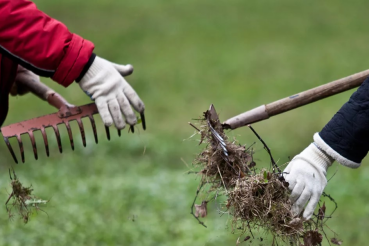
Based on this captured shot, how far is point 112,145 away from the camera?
908 cm

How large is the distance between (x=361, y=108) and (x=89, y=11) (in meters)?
15.6

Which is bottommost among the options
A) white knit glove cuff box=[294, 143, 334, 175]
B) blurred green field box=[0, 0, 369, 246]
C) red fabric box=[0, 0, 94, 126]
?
blurred green field box=[0, 0, 369, 246]

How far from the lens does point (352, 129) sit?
338 cm

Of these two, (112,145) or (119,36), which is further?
(119,36)

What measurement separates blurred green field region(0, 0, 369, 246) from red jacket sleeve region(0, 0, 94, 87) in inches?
38.3

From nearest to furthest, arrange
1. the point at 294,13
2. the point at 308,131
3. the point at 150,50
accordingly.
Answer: the point at 308,131, the point at 150,50, the point at 294,13

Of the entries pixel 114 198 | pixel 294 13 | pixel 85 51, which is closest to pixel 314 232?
pixel 85 51

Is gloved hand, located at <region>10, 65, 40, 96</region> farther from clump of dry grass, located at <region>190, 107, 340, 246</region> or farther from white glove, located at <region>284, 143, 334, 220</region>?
white glove, located at <region>284, 143, 334, 220</region>

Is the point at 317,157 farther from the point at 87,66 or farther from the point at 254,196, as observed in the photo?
the point at 87,66

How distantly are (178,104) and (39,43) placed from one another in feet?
26.6

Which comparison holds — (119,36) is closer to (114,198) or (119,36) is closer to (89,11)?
(89,11)

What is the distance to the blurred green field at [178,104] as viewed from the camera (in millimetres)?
5941

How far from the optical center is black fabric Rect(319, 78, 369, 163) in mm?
3363

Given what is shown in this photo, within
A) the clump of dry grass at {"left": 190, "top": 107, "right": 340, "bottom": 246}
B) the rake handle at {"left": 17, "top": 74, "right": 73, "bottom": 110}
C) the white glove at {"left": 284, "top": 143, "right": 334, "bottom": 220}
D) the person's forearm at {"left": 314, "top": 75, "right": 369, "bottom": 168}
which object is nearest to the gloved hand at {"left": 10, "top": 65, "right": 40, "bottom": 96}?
the rake handle at {"left": 17, "top": 74, "right": 73, "bottom": 110}
